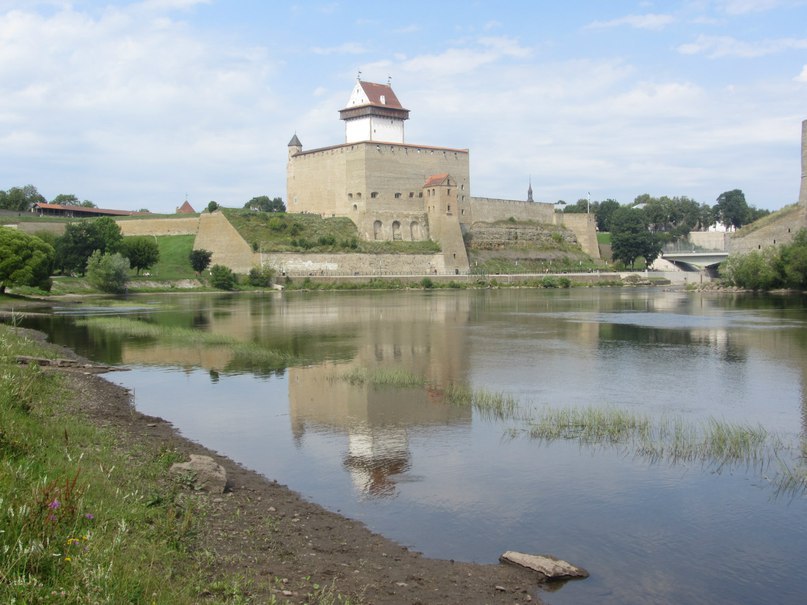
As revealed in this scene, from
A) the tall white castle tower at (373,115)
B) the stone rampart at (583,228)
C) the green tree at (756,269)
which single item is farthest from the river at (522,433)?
the stone rampart at (583,228)

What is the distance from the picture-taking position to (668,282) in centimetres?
5256

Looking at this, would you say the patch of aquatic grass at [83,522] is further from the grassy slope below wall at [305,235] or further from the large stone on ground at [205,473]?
the grassy slope below wall at [305,235]

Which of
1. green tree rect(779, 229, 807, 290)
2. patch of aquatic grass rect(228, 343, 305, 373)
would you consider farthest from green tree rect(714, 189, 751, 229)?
patch of aquatic grass rect(228, 343, 305, 373)

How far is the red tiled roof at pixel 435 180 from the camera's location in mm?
49906

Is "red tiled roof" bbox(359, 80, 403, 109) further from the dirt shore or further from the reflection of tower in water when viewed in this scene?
the dirt shore

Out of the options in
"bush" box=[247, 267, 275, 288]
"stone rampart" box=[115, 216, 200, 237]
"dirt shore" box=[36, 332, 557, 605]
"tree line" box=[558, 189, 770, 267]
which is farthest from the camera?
"tree line" box=[558, 189, 770, 267]

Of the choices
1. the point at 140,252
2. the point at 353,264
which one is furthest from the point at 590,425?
the point at 353,264

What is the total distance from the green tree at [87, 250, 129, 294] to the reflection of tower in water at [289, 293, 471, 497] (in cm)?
1823

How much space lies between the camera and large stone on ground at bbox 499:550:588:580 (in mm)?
4668

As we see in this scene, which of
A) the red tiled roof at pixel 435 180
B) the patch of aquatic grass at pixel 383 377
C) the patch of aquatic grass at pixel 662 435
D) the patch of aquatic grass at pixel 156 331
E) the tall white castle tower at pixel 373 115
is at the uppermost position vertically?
the tall white castle tower at pixel 373 115

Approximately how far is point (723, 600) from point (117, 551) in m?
3.35

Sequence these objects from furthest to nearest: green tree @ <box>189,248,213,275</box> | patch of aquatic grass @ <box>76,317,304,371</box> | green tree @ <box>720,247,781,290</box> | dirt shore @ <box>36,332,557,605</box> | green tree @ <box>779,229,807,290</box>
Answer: green tree @ <box>189,248,213,275</box>
green tree @ <box>720,247,781,290</box>
green tree @ <box>779,229,807,290</box>
patch of aquatic grass @ <box>76,317,304,371</box>
dirt shore @ <box>36,332,557,605</box>

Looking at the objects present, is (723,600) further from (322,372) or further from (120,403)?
(322,372)

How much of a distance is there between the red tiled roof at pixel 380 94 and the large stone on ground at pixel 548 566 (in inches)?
1851
